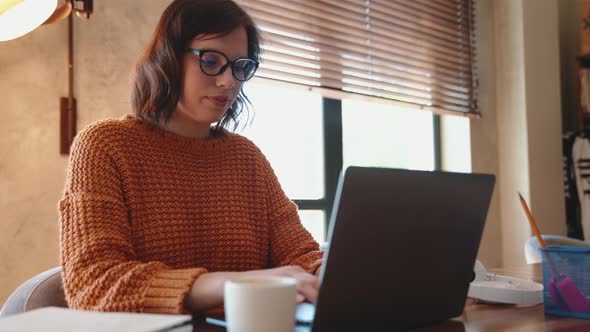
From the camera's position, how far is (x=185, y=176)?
1.18 metres

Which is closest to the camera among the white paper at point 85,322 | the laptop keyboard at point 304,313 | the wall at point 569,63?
the white paper at point 85,322

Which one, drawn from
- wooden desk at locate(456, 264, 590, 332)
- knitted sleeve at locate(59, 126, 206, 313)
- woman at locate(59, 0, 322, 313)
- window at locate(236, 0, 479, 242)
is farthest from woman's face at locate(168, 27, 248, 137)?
window at locate(236, 0, 479, 242)

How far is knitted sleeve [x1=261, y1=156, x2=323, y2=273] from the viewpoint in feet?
3.94

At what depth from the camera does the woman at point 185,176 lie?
37.8 inches

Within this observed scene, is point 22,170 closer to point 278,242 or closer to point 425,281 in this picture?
point 278,242

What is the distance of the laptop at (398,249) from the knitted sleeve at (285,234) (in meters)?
0.42

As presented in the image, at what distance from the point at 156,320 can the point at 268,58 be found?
1713 millimetres

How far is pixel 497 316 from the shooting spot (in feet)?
2.65

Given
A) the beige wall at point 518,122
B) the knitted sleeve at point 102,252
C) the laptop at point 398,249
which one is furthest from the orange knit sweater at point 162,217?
the beige wall at point 518,122

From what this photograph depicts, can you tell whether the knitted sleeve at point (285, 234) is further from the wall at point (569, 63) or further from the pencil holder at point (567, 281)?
the wall at point (569, 63)

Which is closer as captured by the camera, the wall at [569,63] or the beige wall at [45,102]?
the beige wall at [45,102]

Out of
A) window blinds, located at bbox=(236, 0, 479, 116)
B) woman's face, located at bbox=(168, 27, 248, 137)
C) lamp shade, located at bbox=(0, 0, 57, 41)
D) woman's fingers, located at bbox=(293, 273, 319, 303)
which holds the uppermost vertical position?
window blinds, located at bbox=(236, 0, 479, 116)

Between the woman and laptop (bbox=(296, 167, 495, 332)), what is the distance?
303 millimetres

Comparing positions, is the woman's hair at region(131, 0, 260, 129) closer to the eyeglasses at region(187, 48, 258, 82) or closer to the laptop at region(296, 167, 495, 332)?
the eyeglasses at region(187, 48, 258, 82)
